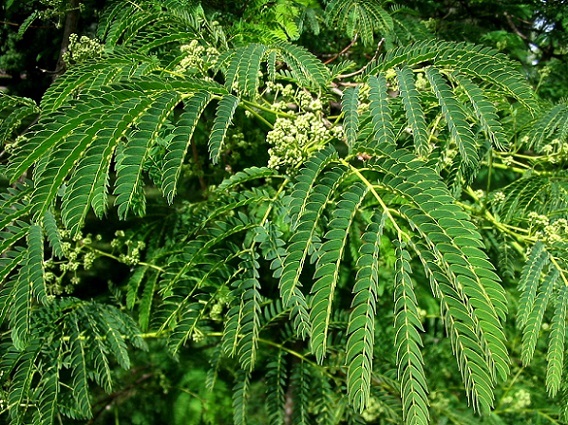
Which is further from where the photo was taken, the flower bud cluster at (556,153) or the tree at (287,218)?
the flower bud cluster at (556,153)

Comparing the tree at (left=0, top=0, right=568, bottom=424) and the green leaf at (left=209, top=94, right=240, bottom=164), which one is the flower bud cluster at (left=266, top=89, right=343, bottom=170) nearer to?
the tree at (left=0, top=0, right=568, bottom=424)

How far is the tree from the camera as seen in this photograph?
1013 mm

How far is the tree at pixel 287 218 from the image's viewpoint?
101cm

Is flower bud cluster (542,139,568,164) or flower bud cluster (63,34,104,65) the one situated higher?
flower bud cluster (63,34,104,65)

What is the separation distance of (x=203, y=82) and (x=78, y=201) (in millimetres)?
474

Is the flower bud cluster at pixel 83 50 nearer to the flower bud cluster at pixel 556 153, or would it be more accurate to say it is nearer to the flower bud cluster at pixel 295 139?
the flower bud cluster at pixel 295 139

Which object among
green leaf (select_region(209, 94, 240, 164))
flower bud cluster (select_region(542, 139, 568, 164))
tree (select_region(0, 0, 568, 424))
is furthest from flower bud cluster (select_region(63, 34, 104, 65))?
flower bud cluster (select_region(542, 139, 568, 164))

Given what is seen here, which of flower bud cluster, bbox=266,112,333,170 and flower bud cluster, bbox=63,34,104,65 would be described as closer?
flower bud cluster, bbox=266,112,333,170

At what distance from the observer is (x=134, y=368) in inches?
109

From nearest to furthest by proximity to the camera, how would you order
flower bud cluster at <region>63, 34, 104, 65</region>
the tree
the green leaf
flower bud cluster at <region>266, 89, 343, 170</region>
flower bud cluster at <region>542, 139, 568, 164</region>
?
the tree, the green leaf, flower bud cluster at <region>266, 89, 343, 170</region>, flower bud cluster at <region>63, 34, 104, 65</region>, flower bud cluster at <region>542, 139, 568, 164</region>

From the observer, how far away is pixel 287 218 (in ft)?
5.34

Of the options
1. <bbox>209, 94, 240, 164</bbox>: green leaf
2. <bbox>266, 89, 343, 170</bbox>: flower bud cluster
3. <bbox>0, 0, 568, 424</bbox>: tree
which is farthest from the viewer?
<bbox>266, 89, 343, 170</bbox>: flower bud cluster

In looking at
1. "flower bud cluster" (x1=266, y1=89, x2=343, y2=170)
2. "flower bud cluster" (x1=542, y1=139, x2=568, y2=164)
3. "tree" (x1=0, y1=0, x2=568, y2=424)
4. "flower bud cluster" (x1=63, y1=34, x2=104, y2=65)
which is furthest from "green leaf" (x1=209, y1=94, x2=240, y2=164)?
"flower bud cluster" (x1=542, y1=139, x2=568, y2=164)

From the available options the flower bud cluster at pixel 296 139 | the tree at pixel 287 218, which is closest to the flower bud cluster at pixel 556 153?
the tree at pixel 287 218
